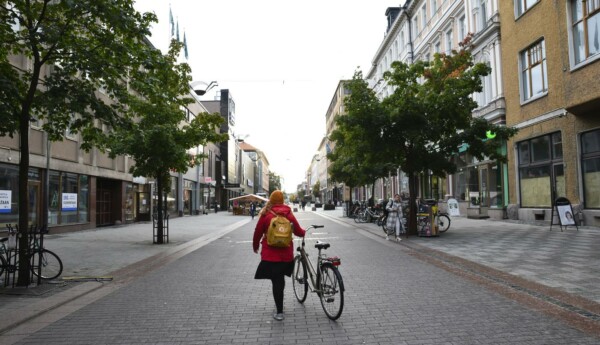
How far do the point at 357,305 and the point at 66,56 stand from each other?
6.61 meters

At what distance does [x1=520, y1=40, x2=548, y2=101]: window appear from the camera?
Result: 20.1 m

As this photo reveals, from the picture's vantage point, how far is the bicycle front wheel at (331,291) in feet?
17.5

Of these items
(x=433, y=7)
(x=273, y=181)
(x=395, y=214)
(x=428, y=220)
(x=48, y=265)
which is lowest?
(x=48, y=265)

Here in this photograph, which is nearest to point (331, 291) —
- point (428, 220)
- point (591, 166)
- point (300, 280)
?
point (300, 280)

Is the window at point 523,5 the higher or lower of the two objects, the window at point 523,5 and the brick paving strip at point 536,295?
the higher

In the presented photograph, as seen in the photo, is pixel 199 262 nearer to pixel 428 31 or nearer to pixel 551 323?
pixel 551 323

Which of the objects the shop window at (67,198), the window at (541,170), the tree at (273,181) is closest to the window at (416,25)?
the window at (541,170)

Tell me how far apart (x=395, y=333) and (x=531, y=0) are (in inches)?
810

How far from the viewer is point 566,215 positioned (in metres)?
15.4

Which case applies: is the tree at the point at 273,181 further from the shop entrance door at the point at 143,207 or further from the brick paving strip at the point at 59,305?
the brick paving strip at the point at 59,305

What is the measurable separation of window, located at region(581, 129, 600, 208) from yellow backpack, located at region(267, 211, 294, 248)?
15.6 metres

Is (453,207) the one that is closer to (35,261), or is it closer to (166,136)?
(166,136)

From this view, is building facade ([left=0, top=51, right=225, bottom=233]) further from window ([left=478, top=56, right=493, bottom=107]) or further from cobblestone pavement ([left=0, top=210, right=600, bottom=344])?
window ([left=478, top=56, right=493, bottom=107])

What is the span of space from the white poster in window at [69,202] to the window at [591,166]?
71.8 feet
